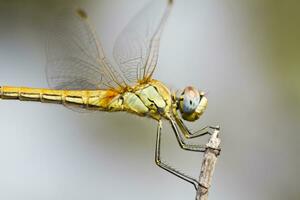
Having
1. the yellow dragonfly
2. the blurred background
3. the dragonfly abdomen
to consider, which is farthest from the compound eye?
the blurred background

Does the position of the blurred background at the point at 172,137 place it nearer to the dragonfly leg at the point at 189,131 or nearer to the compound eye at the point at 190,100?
the dragonfly leg at the point at 189,131

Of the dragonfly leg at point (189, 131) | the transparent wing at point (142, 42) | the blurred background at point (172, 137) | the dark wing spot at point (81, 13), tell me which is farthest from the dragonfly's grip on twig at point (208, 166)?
the blurred background at point (172, 137)

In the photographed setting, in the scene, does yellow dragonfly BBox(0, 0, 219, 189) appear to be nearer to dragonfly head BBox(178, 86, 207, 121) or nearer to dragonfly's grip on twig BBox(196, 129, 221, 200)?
dragonfly head BBox(178, 86, 207, 121)

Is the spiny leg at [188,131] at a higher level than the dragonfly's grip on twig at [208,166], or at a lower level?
higher

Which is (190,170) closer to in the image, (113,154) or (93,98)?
(113,154)

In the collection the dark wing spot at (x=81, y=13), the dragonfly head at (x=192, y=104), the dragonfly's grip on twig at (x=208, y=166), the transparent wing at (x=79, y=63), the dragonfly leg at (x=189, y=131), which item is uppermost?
the dark wing spot at (x=81, y=13)

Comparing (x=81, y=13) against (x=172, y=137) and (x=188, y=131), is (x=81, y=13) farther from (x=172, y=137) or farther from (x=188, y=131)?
(x=172, y=137)

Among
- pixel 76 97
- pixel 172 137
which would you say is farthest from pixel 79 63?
pixel 172 137

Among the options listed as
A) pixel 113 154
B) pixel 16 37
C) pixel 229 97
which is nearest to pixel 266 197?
pixel 229 97
